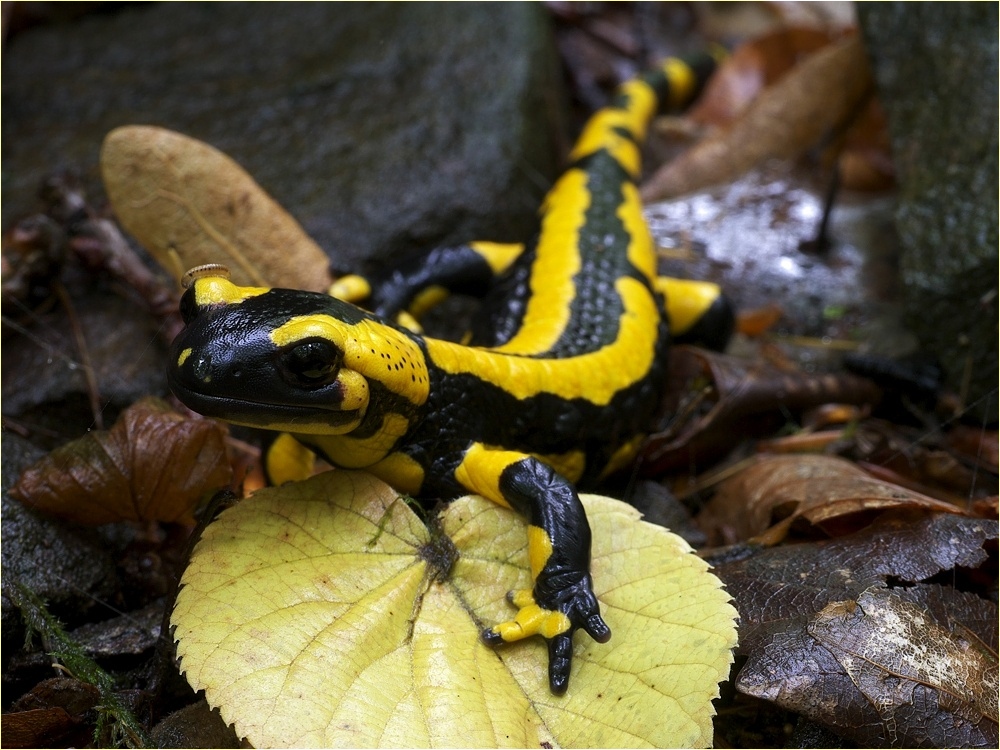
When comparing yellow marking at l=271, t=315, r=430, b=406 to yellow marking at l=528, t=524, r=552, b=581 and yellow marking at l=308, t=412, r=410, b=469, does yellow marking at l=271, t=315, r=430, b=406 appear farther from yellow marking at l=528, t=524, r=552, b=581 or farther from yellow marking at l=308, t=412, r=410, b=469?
yellow marking at l=528, t=524, r=552, b=581

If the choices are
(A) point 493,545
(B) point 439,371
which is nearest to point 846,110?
(B) point 439,371

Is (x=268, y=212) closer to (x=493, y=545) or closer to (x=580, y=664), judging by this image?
(x=493, y=545)

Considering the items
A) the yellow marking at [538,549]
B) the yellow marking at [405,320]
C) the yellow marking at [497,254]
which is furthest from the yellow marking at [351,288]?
the yellow marking at [538,549]

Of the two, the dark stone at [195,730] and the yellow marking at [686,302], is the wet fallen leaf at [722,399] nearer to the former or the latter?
the yellow marking at [686,302]

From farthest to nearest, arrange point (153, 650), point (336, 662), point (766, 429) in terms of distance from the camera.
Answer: point (766, 429) → point (153, 650) → point (336, 662)

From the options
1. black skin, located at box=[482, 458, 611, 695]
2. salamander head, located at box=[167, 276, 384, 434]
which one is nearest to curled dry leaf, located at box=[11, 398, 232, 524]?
salamander head, located at box=[167, 276, 384, 434]
